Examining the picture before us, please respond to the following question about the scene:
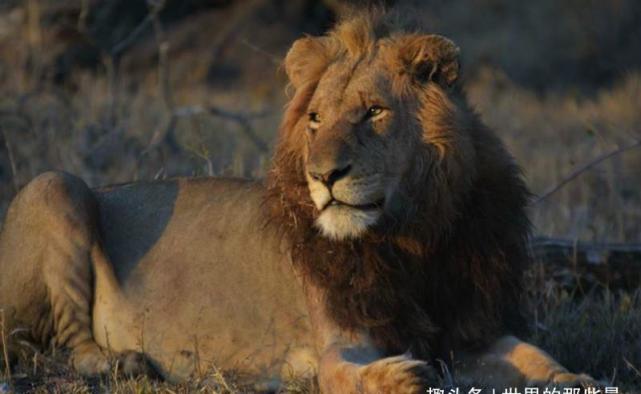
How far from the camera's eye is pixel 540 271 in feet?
20.0

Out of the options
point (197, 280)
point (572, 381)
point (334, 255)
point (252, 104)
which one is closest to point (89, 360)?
point (197, 280)

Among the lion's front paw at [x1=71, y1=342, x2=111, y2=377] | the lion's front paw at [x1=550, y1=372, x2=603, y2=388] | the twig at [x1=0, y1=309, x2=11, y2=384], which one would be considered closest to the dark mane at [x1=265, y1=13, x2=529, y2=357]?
the lion's front paw at [x1=550, y1=372, x2=603, y2=388]

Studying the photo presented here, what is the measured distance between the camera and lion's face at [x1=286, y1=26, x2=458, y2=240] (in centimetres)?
430

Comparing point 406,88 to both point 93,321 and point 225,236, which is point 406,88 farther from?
point 93,321

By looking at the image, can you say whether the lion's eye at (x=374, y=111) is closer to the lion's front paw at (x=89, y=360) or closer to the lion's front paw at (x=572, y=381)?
the lion's front paw at (x=572, y=381)

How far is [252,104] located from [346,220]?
8.85 m

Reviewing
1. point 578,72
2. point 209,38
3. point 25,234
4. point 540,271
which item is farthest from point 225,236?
point 578,72

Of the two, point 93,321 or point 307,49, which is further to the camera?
point 93,321

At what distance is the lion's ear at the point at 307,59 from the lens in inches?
191

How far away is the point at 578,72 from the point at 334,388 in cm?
1399

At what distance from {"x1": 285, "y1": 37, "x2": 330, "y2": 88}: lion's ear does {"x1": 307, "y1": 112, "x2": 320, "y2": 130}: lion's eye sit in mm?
222

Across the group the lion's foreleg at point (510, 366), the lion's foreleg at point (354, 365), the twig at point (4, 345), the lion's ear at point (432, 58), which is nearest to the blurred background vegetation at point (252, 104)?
the lion's foreleg at point (510, 366)

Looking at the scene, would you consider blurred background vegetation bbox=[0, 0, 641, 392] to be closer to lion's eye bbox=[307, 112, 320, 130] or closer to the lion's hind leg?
lion's eye bbox=[307, 112, 320, 130]

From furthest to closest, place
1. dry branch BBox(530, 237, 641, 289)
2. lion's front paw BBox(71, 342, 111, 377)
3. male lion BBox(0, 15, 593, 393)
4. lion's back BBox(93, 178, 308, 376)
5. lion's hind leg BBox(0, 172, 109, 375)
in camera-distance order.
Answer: dry branch BBox(530, 237, 641, 289)
lion's hind leg BBox(0, 172, 109, 375)
lion's front paw BBox(71, 342, 111, 377)
lion's back BBox(93, 178, 308, 376)
male lion BBox(0, 15, 593, 393)
